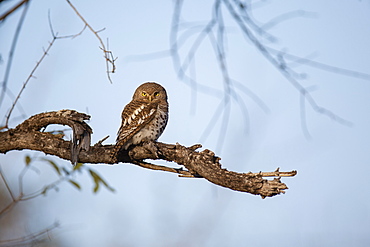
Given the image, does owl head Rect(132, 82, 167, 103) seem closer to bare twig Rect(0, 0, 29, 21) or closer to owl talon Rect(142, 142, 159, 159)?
owl talon Rect(142, 142, 159, 159)

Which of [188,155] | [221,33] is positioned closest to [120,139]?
[188,155]

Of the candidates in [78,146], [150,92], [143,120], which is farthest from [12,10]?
[150,92]

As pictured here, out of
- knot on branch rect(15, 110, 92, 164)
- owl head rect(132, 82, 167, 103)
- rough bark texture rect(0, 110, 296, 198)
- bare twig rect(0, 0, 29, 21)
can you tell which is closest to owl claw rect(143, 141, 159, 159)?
rough bark texture rect(0, 110, 296, 198)

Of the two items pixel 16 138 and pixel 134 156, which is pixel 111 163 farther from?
pixel 16 138

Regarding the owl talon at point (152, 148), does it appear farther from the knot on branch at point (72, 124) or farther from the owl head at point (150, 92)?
the owl head at point (150, 92)

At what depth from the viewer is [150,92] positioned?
6.81m

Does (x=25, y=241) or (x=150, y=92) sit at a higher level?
(x=150, y=92)

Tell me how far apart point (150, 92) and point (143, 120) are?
1297mm

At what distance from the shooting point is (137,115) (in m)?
5.75

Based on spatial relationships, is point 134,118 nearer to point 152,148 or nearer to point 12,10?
point 152,148

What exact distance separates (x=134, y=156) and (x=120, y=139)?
0.34 metres

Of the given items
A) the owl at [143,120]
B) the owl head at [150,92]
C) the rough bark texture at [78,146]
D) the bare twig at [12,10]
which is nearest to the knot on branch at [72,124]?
the rough bark texture at [78,146]

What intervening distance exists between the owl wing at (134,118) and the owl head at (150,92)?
38cm

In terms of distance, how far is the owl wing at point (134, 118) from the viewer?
510 centimetres
